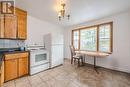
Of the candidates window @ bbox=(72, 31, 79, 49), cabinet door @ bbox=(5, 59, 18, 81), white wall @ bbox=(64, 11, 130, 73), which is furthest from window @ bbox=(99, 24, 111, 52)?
cabinet door @ bbox=(5, 59, 18, 81)

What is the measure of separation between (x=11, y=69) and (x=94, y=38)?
4049 mm

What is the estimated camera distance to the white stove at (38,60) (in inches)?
150

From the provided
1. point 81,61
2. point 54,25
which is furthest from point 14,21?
point 81,61

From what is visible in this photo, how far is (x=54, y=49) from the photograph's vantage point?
480 cm

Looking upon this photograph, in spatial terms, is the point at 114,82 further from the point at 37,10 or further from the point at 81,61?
the point at 37,10

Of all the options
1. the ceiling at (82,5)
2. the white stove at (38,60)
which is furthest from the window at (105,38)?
the white stove at (38,60)

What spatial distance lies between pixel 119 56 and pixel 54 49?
9.67ft

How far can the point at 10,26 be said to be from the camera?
342 cm

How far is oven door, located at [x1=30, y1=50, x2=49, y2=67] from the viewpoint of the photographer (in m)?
3.81

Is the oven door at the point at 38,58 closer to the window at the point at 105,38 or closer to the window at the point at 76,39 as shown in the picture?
the window at the point at 76,39

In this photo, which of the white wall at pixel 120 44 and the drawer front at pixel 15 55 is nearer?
the drawer front at pixel 15 55

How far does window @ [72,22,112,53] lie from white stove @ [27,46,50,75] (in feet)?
7.89

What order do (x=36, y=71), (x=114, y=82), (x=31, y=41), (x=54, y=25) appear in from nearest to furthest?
(x=114, y=82) → (x=36, y=71) → (x=31, y=41) → (x=54, y=25)

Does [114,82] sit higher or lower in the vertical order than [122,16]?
lower
